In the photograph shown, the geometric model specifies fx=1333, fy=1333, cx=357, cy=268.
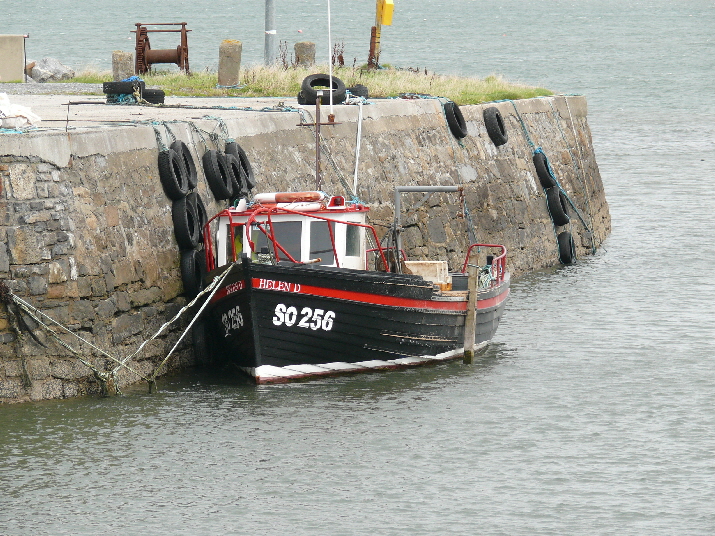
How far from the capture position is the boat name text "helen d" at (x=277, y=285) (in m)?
15.2

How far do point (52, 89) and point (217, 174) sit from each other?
38.0 feet

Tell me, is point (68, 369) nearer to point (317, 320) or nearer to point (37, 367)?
point (37, 367)

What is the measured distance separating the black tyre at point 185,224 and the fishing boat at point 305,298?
18 cm

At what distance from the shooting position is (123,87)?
22703mm

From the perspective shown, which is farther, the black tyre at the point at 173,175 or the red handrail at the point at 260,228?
the black tyre at the point at 173,175

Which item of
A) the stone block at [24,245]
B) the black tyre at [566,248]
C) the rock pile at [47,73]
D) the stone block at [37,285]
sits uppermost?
the rock pile at [47,73]

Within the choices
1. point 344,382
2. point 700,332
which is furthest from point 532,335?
point 344,382

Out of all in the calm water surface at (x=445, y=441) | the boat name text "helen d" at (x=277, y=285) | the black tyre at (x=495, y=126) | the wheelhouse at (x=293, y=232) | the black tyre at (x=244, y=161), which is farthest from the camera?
the black tyre at (x=495, y=126)

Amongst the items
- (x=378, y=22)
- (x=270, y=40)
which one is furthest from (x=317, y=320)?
(x=378, y=22)

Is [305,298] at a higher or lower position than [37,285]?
lower

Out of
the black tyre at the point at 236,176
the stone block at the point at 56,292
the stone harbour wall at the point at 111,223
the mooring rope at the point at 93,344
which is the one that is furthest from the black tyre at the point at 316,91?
the stone block at the point at 56,292

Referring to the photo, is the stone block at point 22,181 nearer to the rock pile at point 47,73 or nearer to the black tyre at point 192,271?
the black tyre at point 192,271

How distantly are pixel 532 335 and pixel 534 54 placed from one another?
74.6 m

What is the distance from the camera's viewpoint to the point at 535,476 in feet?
42.8
